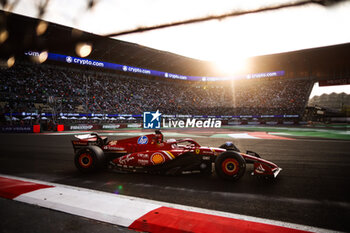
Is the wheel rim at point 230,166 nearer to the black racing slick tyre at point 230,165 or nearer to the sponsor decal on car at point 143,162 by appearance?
the black racing slick tyre at point 230,165

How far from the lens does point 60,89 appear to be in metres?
27.9

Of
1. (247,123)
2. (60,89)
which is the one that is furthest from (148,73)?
(247,123)

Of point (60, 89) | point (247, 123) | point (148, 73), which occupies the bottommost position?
point (247, 123)

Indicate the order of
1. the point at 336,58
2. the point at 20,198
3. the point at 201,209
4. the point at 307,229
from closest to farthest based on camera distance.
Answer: the point at 307,229 < the point at 201,209 < the point at 20,198 < the point at 336,58

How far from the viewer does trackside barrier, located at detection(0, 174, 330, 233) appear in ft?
7.60

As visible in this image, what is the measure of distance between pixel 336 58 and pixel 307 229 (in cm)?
4455

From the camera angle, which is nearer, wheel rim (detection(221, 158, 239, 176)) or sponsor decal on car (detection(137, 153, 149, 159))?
wheel rim (detection(221, 158, 239, 176))

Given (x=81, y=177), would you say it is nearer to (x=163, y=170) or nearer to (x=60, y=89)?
(x=163, y=170)

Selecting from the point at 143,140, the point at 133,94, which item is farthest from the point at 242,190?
the point at 133,94

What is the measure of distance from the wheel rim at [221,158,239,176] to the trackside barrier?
1.46 metres

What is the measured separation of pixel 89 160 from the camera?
4.79 metres

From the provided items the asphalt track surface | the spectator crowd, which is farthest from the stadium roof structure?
the asphalt track surface

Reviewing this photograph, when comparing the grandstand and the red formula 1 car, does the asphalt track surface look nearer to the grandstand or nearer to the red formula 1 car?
the red formula 1 car

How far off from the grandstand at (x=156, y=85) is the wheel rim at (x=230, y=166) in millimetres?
23285
